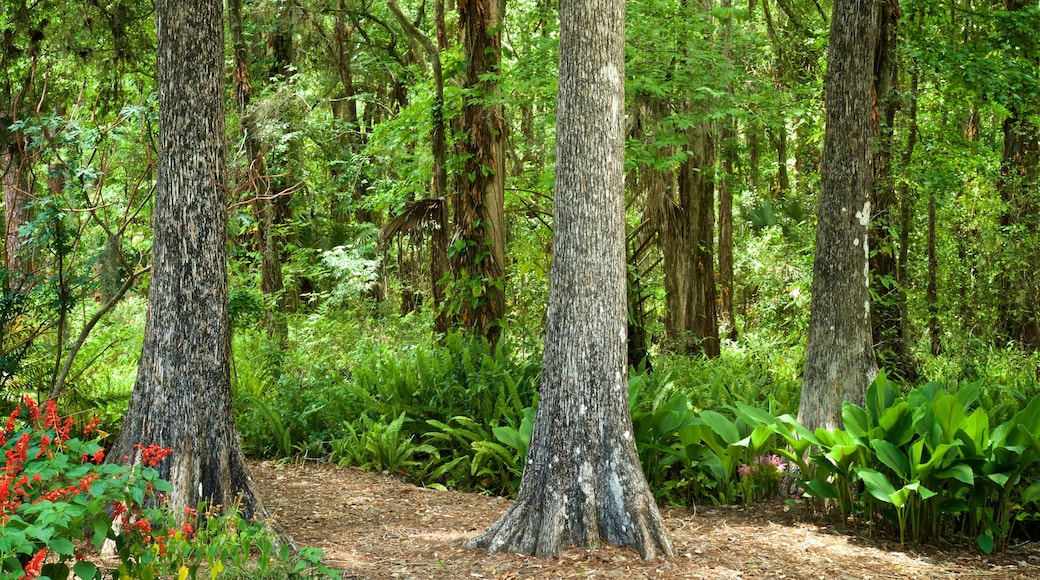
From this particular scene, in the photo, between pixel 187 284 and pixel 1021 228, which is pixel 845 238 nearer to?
pixel 1021 228

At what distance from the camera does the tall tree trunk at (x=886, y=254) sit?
827 cm

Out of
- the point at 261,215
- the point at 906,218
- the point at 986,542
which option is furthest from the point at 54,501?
the point at 906,218

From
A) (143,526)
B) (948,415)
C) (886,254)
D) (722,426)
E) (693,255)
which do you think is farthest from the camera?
(693,255)

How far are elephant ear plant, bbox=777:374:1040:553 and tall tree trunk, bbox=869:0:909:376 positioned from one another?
8.89 feet

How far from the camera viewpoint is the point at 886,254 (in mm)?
8570

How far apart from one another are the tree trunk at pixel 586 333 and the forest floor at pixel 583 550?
246 millimetres

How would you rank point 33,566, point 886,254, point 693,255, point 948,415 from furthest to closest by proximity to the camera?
point 693,255 < point 886,254 < point 948,415 < point 33,566

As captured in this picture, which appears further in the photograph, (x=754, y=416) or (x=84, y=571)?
(x=754, y=416)

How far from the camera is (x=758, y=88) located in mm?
12031

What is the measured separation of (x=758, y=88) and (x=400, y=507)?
27.7ft

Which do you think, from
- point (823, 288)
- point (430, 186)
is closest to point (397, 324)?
point (430, 186)

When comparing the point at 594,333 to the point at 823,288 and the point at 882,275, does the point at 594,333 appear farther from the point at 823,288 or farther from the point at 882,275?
the point at 882,275

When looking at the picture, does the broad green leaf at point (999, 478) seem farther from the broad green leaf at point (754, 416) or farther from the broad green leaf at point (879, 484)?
the broad green leaf at point (754, 416)

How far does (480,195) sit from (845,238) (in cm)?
448
